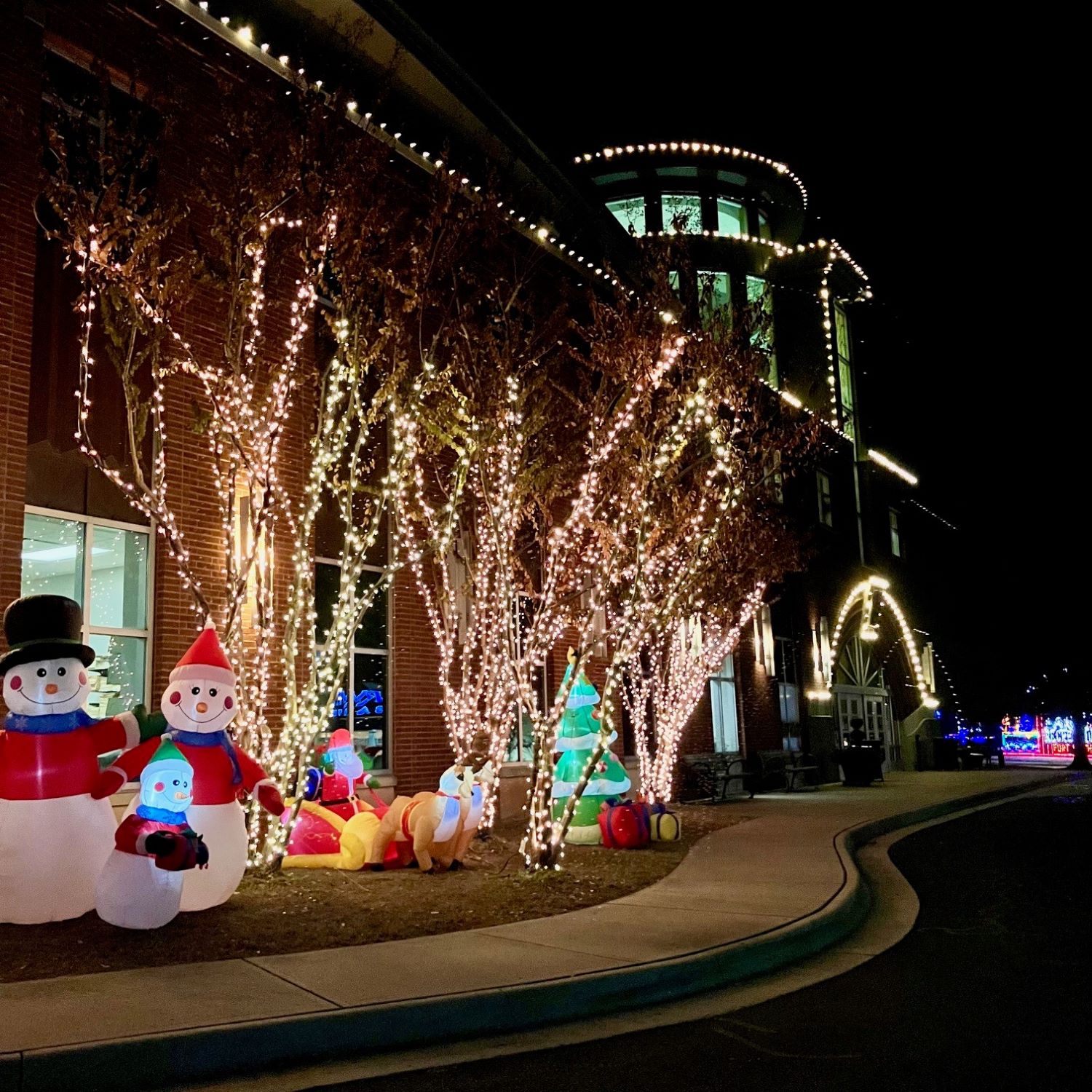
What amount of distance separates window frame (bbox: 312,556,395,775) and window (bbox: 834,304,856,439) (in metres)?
19.8

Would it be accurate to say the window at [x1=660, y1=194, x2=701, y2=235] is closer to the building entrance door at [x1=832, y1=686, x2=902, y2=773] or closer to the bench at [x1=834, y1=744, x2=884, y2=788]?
the building entrance door at [x1=832, y1=686, x2=902, y2=773]

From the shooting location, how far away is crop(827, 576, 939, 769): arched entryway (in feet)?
96.1

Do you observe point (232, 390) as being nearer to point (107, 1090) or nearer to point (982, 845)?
point (107, 1090)

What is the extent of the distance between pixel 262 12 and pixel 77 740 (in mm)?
8819

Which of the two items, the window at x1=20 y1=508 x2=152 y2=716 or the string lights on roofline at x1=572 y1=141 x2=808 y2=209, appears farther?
the string lights on roofline at x1=572 y1=141 x2=808 y2=209

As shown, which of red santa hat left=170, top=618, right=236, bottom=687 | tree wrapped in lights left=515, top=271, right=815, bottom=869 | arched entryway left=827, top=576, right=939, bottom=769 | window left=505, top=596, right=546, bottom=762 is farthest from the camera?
arched entryway left=827, top=576, right=939, bottom=769

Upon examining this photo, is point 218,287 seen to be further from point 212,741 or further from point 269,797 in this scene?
point 269,797

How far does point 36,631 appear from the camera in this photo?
304 inches

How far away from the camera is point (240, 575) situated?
31.3 ft

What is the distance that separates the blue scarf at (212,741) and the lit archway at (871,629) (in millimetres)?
20254

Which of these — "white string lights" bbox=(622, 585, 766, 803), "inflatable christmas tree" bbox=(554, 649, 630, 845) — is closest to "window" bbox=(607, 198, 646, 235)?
"white string lights" bbox=(622, 585, 766, 803)

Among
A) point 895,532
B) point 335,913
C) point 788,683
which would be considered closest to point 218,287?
point 335,913

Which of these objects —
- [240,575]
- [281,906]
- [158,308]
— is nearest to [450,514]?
[240,575]

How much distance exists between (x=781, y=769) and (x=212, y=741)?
17240mm
